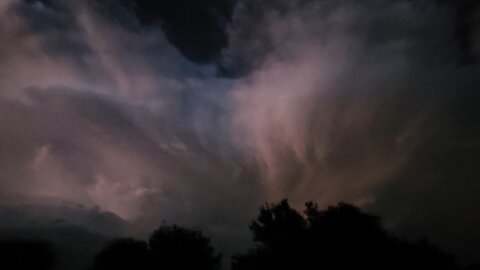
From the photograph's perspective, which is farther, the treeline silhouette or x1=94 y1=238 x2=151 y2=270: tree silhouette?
x1=94 y1=238 x2=151 y2=270: tree silhouette

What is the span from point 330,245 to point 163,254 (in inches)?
1158

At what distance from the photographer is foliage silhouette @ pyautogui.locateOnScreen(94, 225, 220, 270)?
241 ft

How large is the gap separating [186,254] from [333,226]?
26.5 meters

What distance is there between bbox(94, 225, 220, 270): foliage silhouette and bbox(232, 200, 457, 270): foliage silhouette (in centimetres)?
1497

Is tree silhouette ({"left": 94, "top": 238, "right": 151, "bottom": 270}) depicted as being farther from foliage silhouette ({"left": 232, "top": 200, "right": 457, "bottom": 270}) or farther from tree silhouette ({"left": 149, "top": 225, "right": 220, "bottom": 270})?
foliage silhouette ({"left": 232, "top": 200, "right": 457, "bottom": 270})

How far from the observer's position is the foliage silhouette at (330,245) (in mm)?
51594

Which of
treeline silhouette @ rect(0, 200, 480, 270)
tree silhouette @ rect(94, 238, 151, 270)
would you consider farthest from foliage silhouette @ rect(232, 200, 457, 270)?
tree silhouette @ rect(94, 238, 151, 270)

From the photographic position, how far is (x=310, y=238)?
177 ft

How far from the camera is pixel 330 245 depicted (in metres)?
52.0

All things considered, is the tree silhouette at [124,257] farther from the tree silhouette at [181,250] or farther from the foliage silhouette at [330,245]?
the foliage silhouette at [330,245]

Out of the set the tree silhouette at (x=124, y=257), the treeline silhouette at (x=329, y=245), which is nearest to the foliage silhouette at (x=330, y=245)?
the treeline silhouette at (x=329, y=245)

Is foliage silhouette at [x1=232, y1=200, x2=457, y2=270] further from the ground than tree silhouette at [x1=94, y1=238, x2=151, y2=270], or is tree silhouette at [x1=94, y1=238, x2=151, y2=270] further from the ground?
tree silhouette at [x1=94, y1=238, x2=151, y2=270]

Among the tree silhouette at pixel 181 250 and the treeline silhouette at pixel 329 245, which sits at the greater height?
the tree silhouette at pixel 181 250

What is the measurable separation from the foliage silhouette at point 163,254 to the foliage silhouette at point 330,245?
49.1ft
